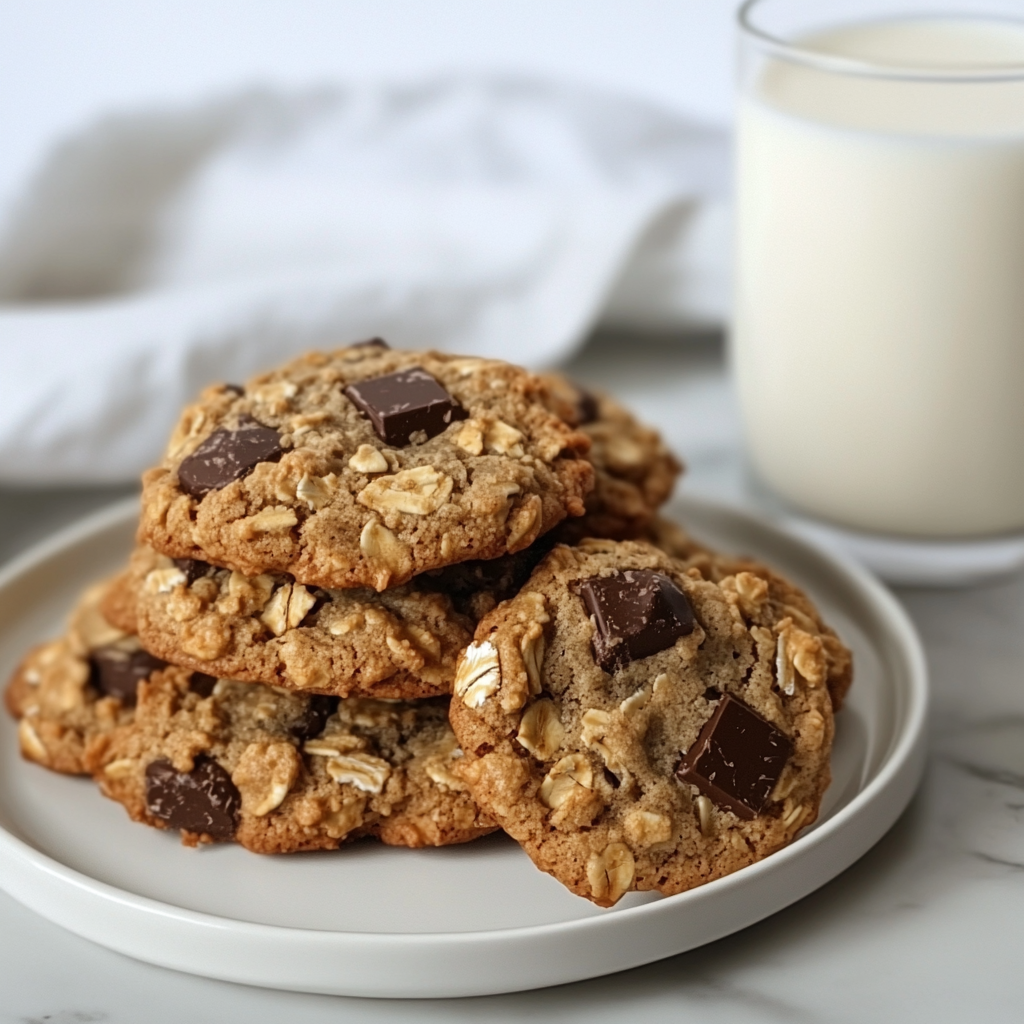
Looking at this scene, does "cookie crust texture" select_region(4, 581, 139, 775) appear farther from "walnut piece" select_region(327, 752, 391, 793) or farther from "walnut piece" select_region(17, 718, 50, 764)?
"walnut piece" select_region(327, 752, 391, 793)

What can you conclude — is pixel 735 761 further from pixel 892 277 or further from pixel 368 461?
pixel 892 277

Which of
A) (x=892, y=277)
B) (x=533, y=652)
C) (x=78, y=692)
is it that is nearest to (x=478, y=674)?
(x=533, y=652)

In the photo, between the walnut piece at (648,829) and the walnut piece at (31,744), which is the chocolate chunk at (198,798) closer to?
the walnut piece at (31,744)

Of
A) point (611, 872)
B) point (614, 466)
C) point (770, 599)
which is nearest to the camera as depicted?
point (611, 872)

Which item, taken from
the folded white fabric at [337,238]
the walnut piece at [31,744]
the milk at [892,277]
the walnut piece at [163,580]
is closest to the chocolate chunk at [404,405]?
the walnut piece at [163,580]

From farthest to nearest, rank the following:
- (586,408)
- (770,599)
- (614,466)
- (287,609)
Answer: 1. (586,408)
2. (614,466)
3. (770,599)
4. (287,609)

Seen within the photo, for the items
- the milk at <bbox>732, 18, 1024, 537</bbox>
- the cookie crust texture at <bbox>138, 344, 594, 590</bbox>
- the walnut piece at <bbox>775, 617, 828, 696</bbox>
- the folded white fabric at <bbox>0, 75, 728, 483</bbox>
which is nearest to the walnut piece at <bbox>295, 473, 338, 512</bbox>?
the cookie crust texture at <bbox>138, 344, 594, 590</bbox>

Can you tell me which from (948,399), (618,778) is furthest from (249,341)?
(618,778)
